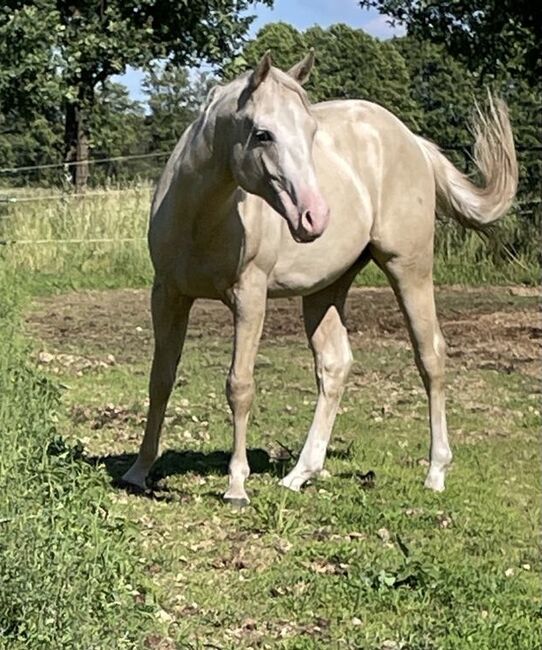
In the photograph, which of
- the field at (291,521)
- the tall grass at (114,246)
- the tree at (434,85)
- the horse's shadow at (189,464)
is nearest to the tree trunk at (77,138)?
the tall grass at (114,246)

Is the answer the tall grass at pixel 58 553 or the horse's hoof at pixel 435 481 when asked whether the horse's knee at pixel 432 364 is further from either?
the tall grass at pixel 58 553

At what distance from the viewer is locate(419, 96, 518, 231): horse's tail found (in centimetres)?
631

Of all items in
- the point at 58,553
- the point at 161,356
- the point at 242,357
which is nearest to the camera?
the point at 58,553

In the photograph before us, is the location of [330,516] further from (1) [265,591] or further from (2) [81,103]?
(2) [81,103]

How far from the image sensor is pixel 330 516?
17.0ft

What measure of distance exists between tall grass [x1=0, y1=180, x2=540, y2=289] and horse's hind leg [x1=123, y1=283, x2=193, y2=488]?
8.54 meters

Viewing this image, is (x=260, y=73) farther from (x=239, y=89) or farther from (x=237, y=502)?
(x=237, y=502)

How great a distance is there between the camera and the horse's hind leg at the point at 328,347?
609cm

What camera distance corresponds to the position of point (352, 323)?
1138 centimetres

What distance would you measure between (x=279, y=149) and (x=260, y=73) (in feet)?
1.03

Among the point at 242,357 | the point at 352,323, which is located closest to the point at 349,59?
the point at 352,323

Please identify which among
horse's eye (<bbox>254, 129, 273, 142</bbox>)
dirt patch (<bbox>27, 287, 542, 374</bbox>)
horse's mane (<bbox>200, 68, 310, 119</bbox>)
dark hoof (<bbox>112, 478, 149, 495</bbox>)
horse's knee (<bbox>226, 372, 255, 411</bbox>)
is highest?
horse's mane (<bbox>200, 68, 310, 119</bbox>)

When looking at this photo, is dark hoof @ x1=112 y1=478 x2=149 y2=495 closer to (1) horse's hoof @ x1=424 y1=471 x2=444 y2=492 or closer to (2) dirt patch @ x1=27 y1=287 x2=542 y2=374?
(1) horse's hoof @ x1=424 y1=471 x2=444 y2=492

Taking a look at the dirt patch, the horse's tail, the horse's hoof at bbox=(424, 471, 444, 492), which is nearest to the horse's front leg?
the horse's hoof at bbox=(424, 471, 444, 492)
